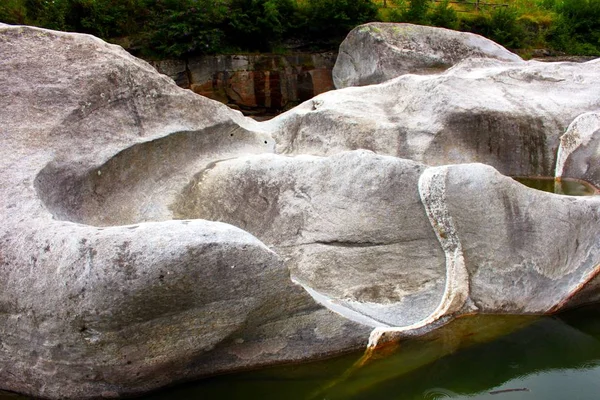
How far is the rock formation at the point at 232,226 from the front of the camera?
9.54 ft

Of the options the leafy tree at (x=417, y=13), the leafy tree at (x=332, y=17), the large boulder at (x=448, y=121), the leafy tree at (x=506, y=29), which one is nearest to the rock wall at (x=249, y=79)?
the leafy tree at (x=332, y=17)

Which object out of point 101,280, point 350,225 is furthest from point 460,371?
point 101,280

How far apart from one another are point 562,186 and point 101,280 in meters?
5.12

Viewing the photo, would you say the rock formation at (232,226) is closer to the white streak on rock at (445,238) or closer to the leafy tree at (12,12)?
the white streak on rock at (445,238)

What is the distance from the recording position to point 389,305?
3.91 meters

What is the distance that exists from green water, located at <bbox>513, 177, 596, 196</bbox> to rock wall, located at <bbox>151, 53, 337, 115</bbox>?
7.77m

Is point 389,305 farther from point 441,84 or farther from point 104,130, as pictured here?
point 441,84

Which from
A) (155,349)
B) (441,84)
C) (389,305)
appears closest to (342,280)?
(389,305)

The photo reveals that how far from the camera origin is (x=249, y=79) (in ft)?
42.6

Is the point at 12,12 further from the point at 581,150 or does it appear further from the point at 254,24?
the point at 581,150

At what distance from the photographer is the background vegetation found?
12664 millimetres

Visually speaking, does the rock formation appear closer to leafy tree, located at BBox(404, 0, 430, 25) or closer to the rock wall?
the rock wall

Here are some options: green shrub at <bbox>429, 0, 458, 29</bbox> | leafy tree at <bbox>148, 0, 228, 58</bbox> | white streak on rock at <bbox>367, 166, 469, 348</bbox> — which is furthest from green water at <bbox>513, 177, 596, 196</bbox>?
green shrub at <bbox>429, 0, 458, 29</bbox>

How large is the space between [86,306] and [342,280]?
189cm
